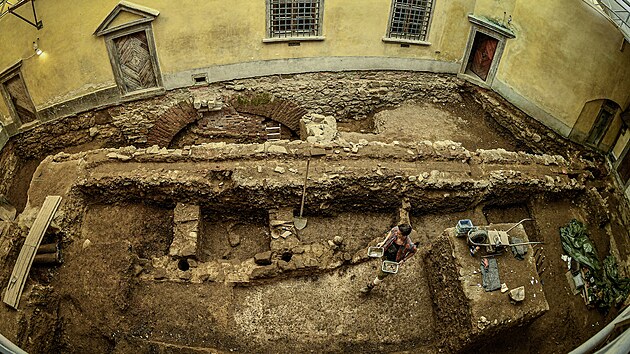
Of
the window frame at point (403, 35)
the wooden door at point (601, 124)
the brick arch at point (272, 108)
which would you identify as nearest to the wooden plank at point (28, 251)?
the brick arch at point (272, 108)

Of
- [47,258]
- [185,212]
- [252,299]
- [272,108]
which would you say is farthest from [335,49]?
[47,258]

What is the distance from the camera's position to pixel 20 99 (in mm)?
10633

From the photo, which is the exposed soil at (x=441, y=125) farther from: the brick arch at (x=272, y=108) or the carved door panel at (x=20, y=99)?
the carved door panel at (x=20, y=99)

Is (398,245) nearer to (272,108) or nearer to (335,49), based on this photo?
(272,108)

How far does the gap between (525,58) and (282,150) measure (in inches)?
221

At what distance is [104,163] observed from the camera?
31.8 ft

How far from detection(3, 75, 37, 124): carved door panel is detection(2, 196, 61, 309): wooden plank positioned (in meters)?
2.77

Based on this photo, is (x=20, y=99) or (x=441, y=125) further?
(x=441, y=125)

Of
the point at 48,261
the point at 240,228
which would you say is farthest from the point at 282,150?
the point at 48,261

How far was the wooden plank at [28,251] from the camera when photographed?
786 centimetres

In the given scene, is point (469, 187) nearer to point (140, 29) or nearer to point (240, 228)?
point (240, 228)

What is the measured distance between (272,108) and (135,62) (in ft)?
10.2

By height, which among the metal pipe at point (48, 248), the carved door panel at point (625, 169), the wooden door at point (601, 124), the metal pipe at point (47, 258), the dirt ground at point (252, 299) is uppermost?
the wooden door at point (601, 124)

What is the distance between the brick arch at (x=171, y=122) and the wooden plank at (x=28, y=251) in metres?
3.22
